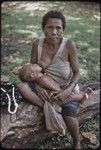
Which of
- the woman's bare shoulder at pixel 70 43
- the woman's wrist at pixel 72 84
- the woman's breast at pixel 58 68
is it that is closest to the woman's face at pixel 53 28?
the woman's bare shoulder at pixel 70 43

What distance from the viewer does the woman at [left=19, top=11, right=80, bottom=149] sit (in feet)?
12.9

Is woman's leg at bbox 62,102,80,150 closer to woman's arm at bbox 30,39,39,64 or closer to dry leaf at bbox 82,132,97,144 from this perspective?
dry leaf at bbox 82,132,97,144

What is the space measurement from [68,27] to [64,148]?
18.2 feet

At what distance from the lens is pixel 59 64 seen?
13.3 feet

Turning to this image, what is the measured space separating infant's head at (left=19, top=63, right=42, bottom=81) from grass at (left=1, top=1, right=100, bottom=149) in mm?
957

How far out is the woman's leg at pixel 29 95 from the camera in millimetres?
3980

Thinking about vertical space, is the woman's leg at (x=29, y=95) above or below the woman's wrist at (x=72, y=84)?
below

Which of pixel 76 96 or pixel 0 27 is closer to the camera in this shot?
pixel 76 96

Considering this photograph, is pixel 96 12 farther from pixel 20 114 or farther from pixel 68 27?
pixel 20 114

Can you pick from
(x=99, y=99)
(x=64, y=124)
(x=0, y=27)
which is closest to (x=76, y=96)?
(x=64, y=124)

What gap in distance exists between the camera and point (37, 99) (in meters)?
4.00

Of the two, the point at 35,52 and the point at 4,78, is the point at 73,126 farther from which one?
the point at 4,78

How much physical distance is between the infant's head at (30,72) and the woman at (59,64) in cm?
18

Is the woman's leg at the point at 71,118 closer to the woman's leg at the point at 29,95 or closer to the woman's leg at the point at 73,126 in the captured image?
the woman's leg at the point at 73,126
